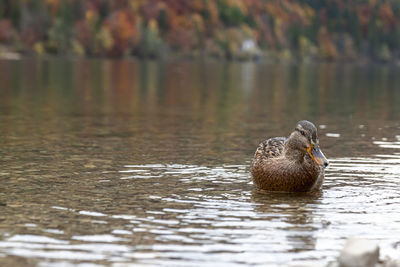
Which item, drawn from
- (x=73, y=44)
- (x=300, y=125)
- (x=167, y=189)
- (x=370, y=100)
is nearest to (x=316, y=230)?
(x=300, y=125)

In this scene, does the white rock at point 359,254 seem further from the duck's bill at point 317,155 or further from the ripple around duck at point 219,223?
the duck's bill at point 317,155

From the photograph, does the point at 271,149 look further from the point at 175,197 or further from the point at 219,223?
the point at 219,223

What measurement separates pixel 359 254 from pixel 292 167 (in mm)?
4308

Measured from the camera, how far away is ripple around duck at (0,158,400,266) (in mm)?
8258

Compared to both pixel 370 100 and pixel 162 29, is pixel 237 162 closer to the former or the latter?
pixel 370 100

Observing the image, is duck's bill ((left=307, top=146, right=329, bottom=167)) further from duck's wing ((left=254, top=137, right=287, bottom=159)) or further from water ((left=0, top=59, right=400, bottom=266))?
duck's wing ((left=254, top=137, right=287, bottom=159))

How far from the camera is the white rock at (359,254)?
7.40m

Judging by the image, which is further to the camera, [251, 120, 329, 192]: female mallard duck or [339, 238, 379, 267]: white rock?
[251, 120, 329, 192]: female mallard duck

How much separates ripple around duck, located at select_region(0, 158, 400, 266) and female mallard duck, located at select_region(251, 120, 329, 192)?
0.72 feet

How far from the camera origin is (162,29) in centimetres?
18788

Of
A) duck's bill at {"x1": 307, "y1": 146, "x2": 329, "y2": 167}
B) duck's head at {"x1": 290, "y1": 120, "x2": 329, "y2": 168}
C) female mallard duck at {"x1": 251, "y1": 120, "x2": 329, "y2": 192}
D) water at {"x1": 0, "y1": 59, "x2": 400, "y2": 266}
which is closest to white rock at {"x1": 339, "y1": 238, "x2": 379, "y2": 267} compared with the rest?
water at {"x1": 0, "y1": 59, "x2": 400, "y2": 266}

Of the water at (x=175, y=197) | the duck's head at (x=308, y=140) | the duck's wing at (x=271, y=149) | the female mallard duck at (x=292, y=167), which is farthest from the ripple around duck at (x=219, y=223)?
the duck's head at (x=308, y=140)

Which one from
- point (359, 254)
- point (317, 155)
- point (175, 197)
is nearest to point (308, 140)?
point (317, 155)

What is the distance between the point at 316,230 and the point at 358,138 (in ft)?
34.8
